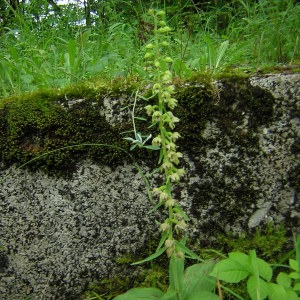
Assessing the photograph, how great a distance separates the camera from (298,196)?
1.96 metres

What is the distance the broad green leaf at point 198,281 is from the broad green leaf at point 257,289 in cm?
22

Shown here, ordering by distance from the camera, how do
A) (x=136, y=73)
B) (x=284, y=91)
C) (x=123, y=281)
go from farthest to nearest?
(x=136, y=73), (x=123, y=281), (x=284, y=91)

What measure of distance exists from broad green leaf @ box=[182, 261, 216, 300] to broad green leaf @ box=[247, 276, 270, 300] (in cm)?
22

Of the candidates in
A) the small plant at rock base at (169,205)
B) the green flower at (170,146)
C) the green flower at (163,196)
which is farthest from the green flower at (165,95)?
the green flower at (163,196)

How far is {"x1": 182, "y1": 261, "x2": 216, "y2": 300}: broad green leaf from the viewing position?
165cm

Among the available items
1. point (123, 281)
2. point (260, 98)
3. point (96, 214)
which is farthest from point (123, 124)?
point (123, 281)

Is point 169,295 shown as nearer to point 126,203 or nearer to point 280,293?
point 280,293

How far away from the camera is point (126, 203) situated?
1965mm

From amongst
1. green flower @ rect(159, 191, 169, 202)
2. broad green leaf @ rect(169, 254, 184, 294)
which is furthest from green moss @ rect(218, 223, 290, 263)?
green flower @ rect(159, 191, 169, 202)

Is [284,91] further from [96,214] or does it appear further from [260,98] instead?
[96,214]

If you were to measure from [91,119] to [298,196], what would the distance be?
3.49 feet

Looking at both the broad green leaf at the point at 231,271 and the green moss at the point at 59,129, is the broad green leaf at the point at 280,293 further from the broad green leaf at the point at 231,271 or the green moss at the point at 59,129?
the green moss at the point at 59,129

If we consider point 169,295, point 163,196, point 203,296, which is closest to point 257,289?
point 203,296

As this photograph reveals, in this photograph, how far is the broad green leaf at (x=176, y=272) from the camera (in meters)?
1.60
